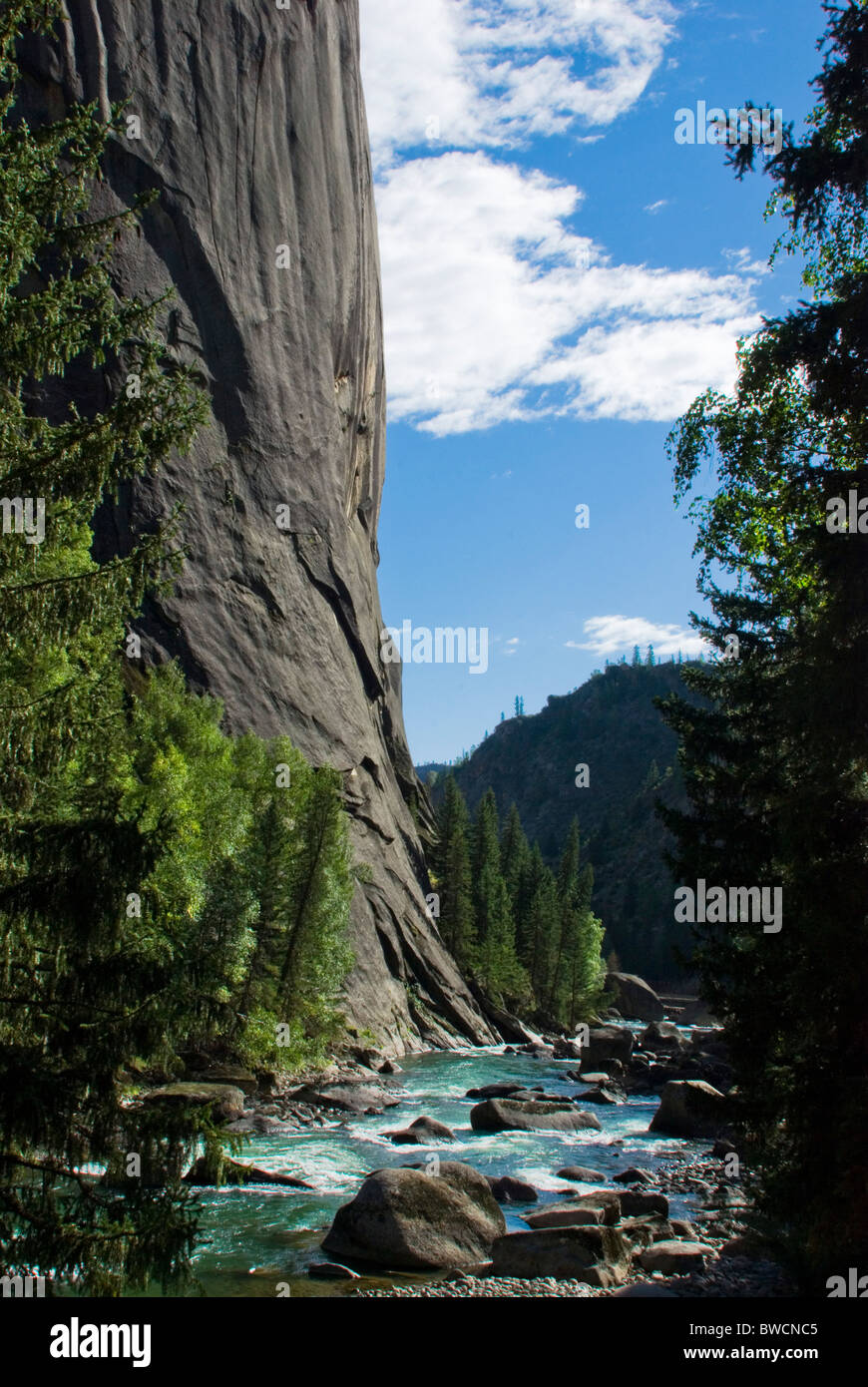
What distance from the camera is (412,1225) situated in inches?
484

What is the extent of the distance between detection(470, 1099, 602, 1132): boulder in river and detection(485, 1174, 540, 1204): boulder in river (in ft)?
22.3

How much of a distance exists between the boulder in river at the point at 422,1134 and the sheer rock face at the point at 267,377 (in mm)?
14575

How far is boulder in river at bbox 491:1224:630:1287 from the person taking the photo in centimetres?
1134

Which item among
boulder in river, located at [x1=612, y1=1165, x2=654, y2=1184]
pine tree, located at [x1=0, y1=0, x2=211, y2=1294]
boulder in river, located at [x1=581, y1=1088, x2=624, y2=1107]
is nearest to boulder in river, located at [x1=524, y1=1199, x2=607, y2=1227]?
boulder in river, located at [x1=612, y1=1165, x2=654, y2=1184]

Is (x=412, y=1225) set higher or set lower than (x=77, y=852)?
lower

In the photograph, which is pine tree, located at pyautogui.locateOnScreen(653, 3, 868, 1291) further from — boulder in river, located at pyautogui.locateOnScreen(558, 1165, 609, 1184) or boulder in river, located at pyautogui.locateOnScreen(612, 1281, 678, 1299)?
boulder in river, located at pyautogui.locateOnScreen(558, 1165, 609, 1184)

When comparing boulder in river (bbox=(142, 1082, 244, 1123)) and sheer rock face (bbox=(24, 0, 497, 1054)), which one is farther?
sheer rock face (bbox=(24, 0, 497, 1054))

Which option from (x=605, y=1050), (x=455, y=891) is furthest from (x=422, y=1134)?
(x=455, y=891)

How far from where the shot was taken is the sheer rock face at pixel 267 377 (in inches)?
1561

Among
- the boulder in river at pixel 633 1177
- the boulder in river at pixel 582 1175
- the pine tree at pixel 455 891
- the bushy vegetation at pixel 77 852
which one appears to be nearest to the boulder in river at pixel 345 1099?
the boulder in river at pixel 582 1175

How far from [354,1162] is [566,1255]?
714 centimetres

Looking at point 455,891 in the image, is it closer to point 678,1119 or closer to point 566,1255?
point 678,1119

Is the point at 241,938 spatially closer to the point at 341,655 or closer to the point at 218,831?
the point at 218,831
